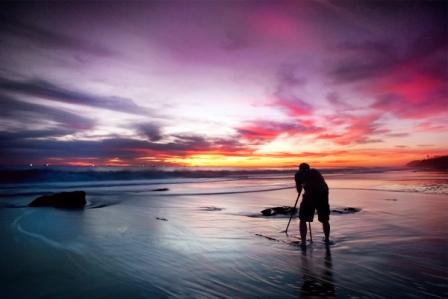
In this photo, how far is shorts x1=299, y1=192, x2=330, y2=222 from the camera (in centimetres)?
852

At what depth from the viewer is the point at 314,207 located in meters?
8.69

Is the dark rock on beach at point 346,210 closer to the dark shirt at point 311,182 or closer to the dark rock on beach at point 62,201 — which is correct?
the dark shirt at point 311,182

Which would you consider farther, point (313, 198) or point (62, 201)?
point (62, 201)

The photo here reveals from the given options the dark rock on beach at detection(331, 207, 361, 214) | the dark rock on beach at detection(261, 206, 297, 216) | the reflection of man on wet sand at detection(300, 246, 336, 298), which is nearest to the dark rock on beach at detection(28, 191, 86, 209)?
the dark rock on beach at detection(261, 206, 297, 216)

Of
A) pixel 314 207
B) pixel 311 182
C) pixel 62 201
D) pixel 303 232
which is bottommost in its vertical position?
pixel 303 232

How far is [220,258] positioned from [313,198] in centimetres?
319

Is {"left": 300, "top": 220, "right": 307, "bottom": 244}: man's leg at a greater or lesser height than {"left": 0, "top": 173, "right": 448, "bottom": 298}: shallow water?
greater

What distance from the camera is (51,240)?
8.80 metres

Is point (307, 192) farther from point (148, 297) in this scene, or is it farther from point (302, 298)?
point (148, 297)

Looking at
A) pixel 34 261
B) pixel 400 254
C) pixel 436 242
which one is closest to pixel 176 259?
pixel 34 261

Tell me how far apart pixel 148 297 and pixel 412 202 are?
15.0 meters

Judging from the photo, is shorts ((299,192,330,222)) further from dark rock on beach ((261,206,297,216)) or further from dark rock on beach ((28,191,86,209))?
dark rock on beach ((28,191,86,209))

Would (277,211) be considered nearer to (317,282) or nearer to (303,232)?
(303,232)

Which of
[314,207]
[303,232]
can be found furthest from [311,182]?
[303,232]
